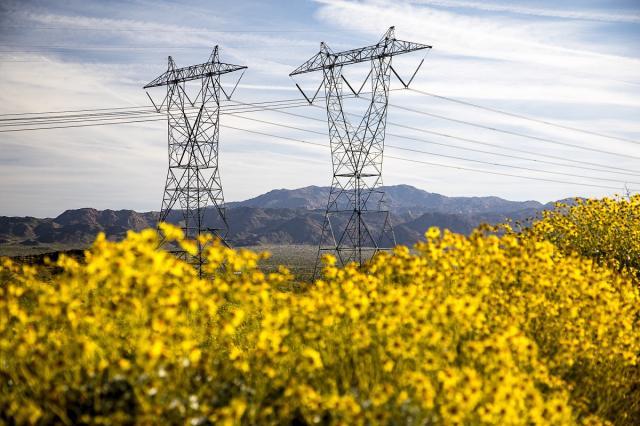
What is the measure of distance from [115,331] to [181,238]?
66.7 inches

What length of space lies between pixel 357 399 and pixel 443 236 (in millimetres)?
3277

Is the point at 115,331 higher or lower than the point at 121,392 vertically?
higher

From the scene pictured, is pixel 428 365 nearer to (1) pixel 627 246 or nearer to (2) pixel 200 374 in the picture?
(2) pixel 200 374

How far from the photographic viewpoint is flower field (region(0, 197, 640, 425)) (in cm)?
562

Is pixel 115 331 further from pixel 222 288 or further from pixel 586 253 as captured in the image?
pixel 586 253

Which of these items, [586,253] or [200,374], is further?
[586,253]

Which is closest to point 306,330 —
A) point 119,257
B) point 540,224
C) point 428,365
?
point 428,365

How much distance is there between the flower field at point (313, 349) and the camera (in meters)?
5.62

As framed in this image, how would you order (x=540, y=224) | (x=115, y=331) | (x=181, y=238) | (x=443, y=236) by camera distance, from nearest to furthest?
(x=181, y=238)
(x=115, y=331)
(x=443, y=236)
(x=540, y=224)

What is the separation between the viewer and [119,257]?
19.4 ft

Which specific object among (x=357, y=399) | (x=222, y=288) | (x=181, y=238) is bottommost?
(x=357, y=399)

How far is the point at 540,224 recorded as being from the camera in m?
15.9

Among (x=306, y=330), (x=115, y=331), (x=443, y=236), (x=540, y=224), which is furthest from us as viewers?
(x=540, y=224)

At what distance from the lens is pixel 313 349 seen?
714cm
